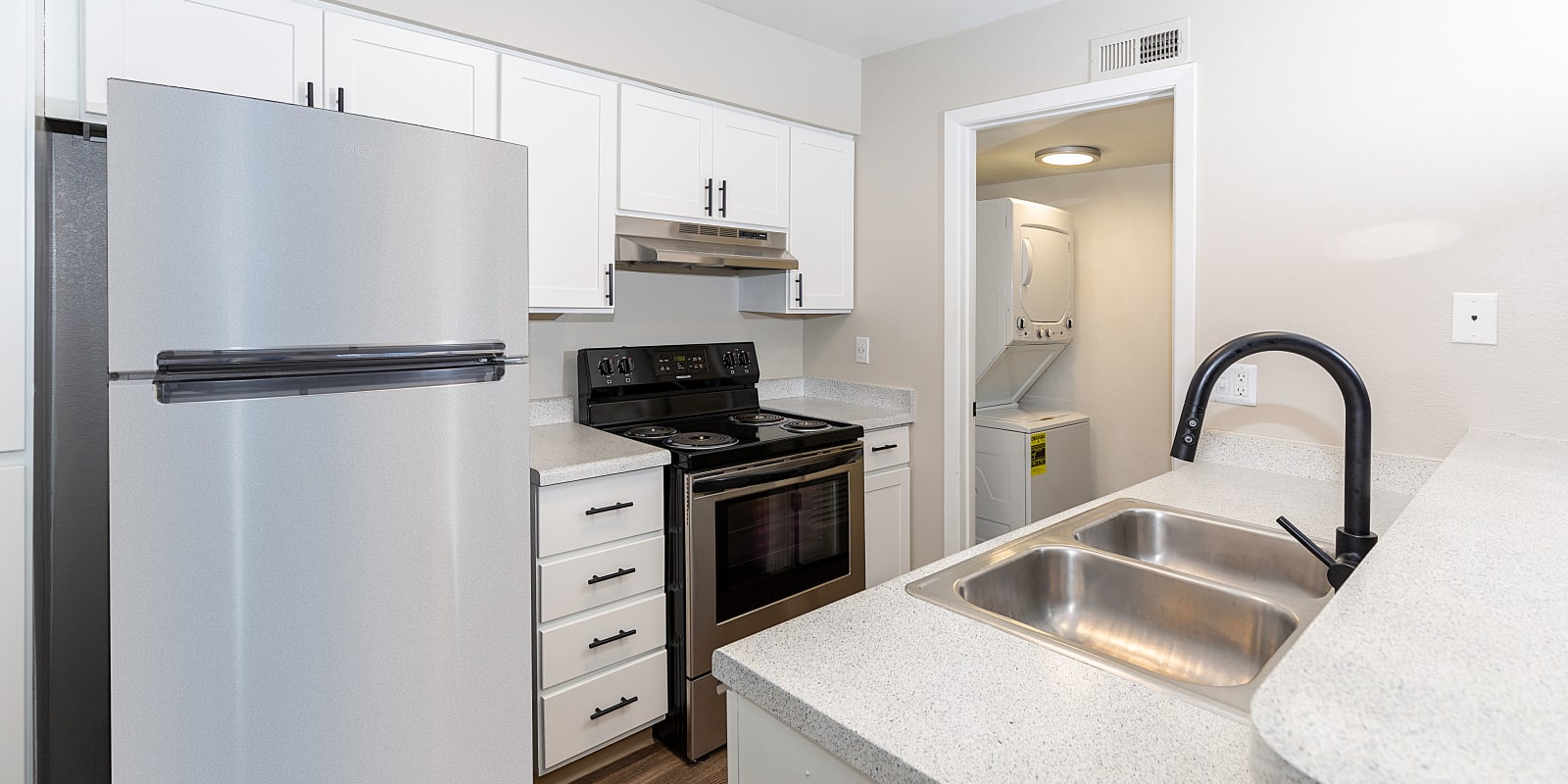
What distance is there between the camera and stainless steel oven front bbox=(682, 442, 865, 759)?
90.2 inches

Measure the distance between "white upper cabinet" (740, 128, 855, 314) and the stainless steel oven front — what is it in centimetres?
72

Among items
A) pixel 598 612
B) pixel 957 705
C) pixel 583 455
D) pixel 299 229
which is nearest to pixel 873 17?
pixel 583 455

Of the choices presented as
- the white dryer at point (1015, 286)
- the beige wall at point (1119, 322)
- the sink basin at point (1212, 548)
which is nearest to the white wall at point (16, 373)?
the sink basin at point (1212, 548)

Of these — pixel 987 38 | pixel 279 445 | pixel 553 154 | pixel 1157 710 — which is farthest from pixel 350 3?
pixel 1157 710

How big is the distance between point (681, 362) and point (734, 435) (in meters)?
0.48

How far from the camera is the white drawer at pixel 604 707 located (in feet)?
6.80

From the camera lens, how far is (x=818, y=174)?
3105 mm

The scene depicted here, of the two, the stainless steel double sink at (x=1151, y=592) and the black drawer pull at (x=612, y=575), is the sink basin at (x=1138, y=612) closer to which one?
the stainless steel double sink at (x=1151, y=592)

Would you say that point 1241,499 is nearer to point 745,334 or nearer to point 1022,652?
point 1022,652

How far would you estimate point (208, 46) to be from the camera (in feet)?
5.73

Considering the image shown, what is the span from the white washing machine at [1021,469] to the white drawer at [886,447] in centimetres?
78

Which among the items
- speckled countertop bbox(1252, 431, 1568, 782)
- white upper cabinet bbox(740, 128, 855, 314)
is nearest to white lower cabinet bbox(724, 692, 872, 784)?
speckled countertop bbox(1252, 431, 1568, 782)

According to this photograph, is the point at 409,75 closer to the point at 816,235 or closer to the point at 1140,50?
the point at 816,235

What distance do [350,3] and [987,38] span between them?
6.64 feet
